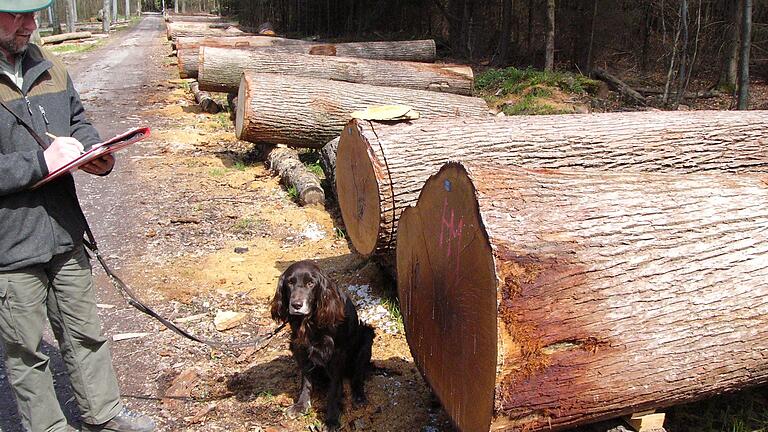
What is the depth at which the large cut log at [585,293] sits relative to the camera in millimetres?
2434

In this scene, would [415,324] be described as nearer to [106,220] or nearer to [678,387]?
[678,387]

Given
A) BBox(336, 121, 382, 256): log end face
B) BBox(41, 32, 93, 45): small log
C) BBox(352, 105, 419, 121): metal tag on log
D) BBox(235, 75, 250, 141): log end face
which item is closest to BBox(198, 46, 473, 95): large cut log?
BBox(235, 75, 250, 141): log end face

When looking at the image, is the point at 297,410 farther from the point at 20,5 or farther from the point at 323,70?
the point at 323,70

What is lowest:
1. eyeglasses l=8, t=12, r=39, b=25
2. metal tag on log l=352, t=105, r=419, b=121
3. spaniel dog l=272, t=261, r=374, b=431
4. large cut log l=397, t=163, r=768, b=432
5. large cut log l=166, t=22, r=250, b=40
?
spaniel dog l=272, t=261, r=374, b=431

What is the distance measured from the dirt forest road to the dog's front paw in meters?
0.05

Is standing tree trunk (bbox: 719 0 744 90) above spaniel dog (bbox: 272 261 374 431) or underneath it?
above

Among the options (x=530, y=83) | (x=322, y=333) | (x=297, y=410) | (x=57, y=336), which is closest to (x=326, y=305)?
(x=322, y=333)

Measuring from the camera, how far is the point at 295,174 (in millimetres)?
7465

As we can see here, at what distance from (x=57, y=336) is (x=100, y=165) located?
0.96 m

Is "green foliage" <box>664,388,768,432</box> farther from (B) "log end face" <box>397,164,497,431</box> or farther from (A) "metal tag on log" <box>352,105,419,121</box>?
(A) "metal tag on log" <box>352,105,419,121</box>

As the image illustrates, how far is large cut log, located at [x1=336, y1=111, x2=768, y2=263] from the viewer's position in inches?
183

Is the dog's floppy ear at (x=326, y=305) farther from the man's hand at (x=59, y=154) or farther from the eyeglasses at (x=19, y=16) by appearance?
the eyeglasses at (x=19, y=16)

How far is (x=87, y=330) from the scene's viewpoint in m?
3.04

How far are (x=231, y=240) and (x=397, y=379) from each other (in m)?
2.90
